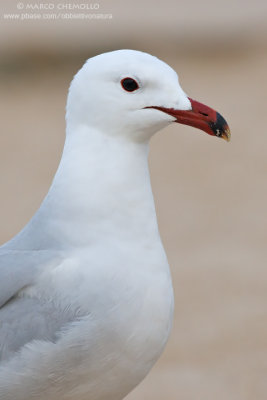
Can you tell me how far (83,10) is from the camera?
1069 cm

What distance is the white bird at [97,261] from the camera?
9.91 ft

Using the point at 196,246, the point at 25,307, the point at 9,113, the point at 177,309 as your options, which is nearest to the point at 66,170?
the point at 25,307

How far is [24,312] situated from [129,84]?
0.81m

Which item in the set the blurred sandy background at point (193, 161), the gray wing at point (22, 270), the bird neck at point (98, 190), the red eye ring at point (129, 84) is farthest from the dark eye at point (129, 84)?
the blurred sandy background at point (193, 161)

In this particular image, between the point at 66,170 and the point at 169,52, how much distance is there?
776cm

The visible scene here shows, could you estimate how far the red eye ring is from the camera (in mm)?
3051

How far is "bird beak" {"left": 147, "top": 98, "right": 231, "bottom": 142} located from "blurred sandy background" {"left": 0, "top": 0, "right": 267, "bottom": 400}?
8.18 feet

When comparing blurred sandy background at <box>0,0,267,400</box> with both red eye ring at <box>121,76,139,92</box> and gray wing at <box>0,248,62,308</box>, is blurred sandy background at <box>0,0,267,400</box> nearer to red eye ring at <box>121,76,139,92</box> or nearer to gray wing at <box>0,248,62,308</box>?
gray wing at <box>0,248,62,308</box>

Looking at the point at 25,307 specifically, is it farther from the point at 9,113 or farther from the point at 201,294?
the point at 9,113

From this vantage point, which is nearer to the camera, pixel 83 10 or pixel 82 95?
pixel 82 95

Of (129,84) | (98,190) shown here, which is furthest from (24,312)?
(129,84)

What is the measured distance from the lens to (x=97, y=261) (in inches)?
120

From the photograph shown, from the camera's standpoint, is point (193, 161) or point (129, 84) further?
point (193, 161)

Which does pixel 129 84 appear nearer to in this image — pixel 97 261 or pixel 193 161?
pixel 97 261
